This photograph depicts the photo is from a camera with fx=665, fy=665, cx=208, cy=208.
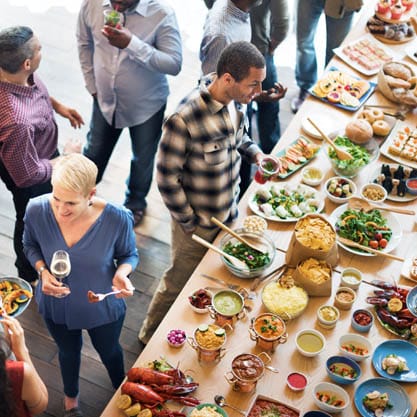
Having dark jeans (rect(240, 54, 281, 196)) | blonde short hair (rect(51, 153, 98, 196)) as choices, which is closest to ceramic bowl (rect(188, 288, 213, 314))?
blonde short hair (rect(51, 153, 98, 196))

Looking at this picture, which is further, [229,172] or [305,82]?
[305,82]

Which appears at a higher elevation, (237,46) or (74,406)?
(237,46)

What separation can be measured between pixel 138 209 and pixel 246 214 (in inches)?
53.8

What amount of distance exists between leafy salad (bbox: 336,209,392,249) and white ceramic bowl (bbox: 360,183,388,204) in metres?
0.11

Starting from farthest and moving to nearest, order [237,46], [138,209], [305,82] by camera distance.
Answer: [305,82] → [138,209] → [237,46]

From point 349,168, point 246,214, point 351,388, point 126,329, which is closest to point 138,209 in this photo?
point 126,329

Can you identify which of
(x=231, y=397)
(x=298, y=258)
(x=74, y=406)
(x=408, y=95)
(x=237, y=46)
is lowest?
(x=74, y=406)

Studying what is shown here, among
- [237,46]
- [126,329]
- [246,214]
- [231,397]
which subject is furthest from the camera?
[126,329]

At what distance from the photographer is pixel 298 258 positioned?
10.8 ft

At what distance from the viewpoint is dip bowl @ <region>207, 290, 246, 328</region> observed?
10.2 feet

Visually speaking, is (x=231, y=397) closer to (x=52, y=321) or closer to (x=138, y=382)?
(x=138, y=382)

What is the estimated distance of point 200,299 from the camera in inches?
127

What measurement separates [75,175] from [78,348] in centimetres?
106

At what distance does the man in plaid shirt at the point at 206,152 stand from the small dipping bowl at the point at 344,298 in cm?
72
